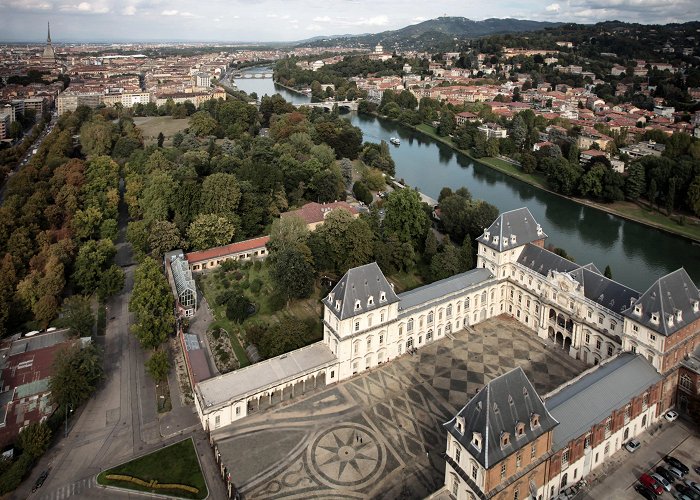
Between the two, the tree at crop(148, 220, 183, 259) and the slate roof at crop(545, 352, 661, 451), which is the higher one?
the tree at crop(148, 220, 183, 259)

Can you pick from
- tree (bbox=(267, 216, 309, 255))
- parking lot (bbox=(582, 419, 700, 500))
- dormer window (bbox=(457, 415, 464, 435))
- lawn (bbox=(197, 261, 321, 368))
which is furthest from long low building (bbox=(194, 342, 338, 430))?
parking lot (bbox=(582, 419, 700, 500))

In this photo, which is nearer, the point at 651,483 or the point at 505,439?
the point at 505,439

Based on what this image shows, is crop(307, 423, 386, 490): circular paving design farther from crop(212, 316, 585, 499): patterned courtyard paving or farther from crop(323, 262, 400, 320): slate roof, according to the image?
crop(323, 262, 400, 320): slate roof

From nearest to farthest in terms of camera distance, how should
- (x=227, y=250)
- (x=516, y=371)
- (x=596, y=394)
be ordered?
(x=516, y=371)
(x=596, y=394)
(x=227, y=250)

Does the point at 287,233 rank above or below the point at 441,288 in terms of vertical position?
above

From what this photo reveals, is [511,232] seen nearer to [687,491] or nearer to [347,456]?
[687,491]

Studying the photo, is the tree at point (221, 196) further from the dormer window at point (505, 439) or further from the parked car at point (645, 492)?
the parked car at point (645, 492)

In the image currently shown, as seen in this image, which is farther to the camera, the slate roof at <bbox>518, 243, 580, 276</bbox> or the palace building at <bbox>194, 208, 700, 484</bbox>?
the slate roof at <bbox>518, 243, 580, 276</bbox>

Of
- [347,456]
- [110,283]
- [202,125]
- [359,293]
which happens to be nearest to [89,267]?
[110,283]
